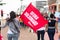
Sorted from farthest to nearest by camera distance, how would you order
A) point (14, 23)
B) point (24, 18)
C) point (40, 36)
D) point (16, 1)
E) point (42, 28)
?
point (16, 1) → point (40, 36) → point (42, 28) → point (24, 18) → point (14, 23)

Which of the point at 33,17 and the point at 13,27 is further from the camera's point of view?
the point at 33,17

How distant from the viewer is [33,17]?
9.41 m

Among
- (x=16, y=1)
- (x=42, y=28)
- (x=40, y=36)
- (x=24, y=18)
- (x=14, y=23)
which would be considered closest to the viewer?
(x=14, y=23)

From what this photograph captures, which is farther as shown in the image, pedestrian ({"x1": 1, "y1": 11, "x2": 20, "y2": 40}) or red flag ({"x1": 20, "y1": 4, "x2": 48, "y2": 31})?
red flag ({"x1": 20, "y1": 4, "x2": 48, "y2": 31})

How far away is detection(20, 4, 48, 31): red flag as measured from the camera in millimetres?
9344

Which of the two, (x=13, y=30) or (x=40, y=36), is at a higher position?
(x=13, y=30)

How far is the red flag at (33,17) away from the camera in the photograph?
30.7 ft

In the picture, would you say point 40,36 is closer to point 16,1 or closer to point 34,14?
point 34,14

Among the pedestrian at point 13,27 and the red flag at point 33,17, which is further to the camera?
the red flag at point 33,17

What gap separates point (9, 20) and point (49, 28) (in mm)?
2034

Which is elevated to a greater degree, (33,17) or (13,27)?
(33,17)

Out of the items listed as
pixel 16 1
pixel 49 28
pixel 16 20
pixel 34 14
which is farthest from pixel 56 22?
pixel 16 1

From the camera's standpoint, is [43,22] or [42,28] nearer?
[43,22]

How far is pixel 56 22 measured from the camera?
9781 millimetres
